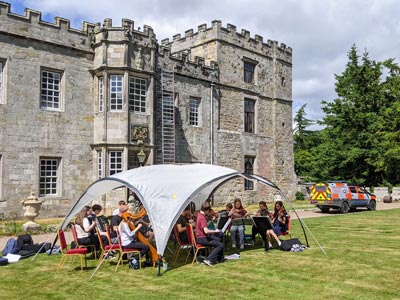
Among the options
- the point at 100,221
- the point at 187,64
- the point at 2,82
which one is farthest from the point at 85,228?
the point at 187,64

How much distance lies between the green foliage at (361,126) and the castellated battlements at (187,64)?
1671cm

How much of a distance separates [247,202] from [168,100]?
935cm

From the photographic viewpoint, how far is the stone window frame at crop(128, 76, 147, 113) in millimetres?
21859

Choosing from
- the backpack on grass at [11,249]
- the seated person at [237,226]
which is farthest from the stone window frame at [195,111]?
the backpack on grass at [11,249]

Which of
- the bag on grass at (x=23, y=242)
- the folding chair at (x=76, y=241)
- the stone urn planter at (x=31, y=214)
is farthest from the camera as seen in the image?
the stone urn planter at (x=31, y=214)

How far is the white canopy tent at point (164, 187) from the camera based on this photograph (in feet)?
32.5

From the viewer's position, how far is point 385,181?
38219mm

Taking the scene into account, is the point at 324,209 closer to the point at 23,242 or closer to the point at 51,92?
the point at 51,92

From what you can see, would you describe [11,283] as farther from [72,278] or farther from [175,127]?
[175,127]

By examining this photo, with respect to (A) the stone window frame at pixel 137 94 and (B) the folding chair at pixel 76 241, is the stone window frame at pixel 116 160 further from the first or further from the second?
(B) the folding chair at pixel 76 241

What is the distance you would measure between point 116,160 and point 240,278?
1358 centimetres

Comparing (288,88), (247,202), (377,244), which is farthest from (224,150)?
(377,244)

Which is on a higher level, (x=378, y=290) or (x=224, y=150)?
(x=224, y=150)

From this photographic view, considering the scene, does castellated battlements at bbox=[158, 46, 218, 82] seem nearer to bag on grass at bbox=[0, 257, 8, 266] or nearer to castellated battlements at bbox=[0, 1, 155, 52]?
castellated battlements at bbox=[0, 1, 155, 52]
